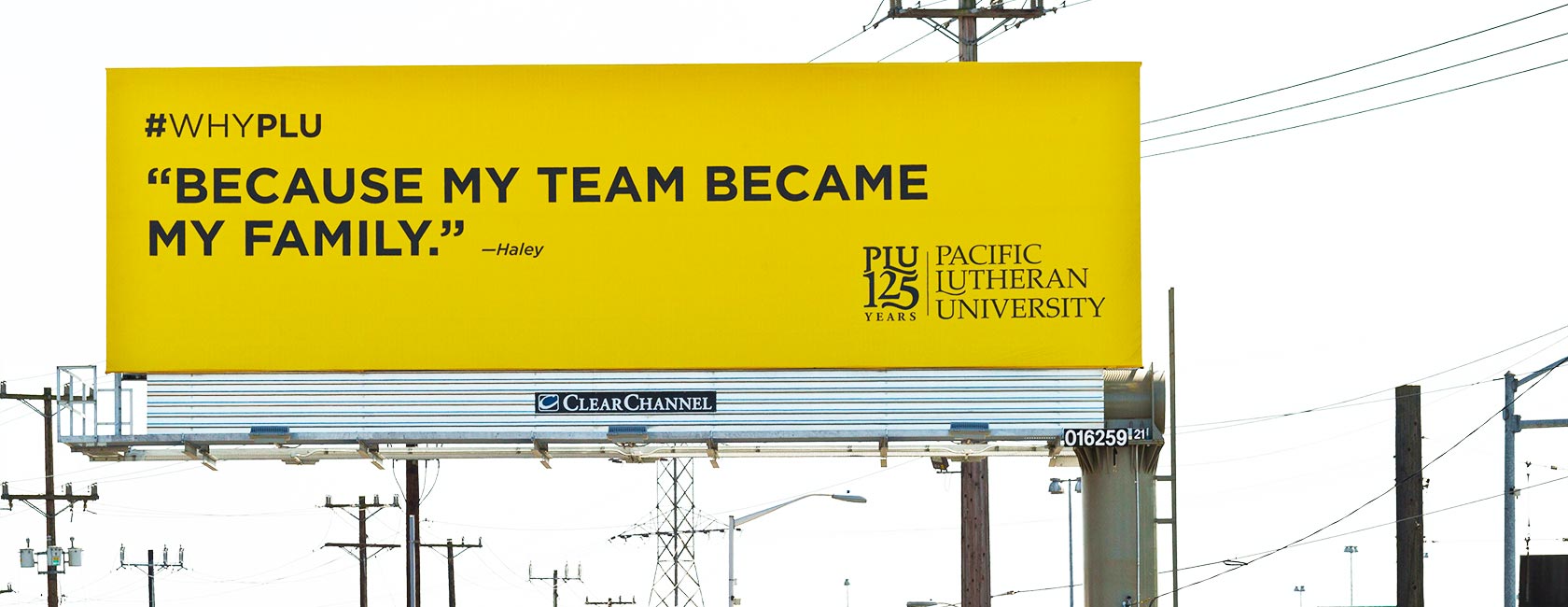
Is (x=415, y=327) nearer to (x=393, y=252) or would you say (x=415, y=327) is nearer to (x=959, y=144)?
(x=393, y=252)

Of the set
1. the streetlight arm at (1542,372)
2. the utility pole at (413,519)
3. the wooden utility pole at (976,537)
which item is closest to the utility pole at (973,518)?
the wooden utility pole at (976,537)

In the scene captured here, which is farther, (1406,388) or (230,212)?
(1406,388)

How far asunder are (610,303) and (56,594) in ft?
89.4

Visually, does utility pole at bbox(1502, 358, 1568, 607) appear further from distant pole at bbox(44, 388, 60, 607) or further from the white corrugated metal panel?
distant pole at bbox(44, 388, 60, 607)

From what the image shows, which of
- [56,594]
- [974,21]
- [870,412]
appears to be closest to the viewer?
[870,412]

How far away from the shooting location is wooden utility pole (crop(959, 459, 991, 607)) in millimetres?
35938

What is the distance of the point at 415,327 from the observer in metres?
34.2

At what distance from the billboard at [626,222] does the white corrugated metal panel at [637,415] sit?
22 cm

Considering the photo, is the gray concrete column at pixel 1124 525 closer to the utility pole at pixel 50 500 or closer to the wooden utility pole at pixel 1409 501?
the wooden utility pole at pixel 1409 501

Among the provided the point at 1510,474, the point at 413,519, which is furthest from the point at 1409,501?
the point at 413,519

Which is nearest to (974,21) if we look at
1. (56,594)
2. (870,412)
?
(870,412)

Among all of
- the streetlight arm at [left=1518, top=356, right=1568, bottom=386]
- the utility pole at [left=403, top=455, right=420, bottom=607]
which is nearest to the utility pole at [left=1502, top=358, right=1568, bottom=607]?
the streetlight arm at [left=1518, top=356, right=1568, bottom=386]

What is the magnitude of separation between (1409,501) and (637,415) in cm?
1244

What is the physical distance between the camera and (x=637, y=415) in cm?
3403
